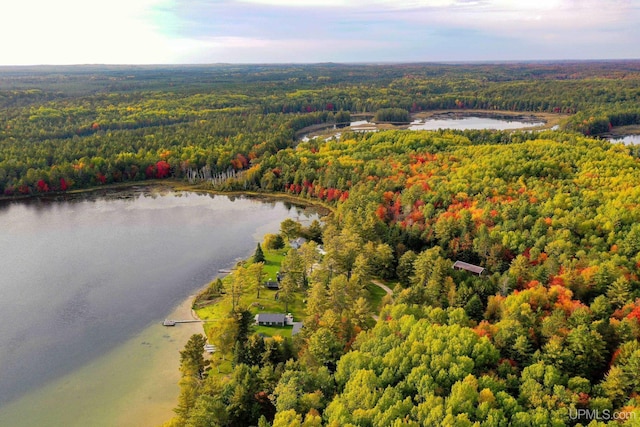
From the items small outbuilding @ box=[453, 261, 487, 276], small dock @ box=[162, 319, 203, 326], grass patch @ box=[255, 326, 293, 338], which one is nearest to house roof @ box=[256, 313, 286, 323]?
grass patch @ box=[255, 326, 293, 338]

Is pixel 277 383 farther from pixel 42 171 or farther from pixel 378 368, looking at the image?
pixel 42 171

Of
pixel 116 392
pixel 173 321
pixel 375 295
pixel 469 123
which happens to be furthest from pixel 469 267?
pixel 469 123

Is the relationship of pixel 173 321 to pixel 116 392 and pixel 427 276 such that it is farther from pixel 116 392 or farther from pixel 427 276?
pixel 427 276

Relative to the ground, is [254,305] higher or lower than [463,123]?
lower

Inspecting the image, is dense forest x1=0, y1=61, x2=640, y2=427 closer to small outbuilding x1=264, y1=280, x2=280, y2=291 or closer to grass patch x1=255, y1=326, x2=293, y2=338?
grass patch x1=255, y1=326, x2=293, y2=338

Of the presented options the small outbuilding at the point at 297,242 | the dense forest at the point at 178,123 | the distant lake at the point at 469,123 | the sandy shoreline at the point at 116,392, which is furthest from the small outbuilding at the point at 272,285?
the distant lake at the point at 469,123
